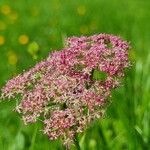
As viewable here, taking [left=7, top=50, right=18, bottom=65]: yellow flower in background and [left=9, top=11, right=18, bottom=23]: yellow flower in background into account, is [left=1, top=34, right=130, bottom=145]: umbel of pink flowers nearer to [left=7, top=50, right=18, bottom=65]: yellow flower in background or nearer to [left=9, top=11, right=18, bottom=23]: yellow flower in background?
[left=7, top=50, right=18, bottom=65]: yellow flower in background

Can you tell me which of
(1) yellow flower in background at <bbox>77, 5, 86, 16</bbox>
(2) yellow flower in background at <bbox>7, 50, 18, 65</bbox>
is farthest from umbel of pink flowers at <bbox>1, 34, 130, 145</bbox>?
(1) yellow flower in background at <bbox>77, 5, 86, 16</bbox>

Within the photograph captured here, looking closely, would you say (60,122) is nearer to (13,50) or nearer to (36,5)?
(13,50)

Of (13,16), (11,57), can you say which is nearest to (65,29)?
(13,16)

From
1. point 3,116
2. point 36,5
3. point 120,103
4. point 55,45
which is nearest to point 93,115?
point 120,103

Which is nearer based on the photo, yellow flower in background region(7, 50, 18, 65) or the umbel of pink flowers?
the umbel of pink flowers

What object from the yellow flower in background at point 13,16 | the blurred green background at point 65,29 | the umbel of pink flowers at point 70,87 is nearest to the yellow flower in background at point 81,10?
the blurred green background at point 65,29

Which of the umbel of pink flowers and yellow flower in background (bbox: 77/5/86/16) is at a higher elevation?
yellow flower in background (bbox: 77/5/86/16)

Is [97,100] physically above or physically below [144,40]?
below

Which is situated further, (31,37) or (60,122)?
(31,37)

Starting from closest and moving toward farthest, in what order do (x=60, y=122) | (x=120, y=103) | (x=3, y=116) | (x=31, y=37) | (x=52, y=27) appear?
(x=60, y=122) < (x=120, y=103) < (x=3, y=116) < (x=31, y=37) < (x=52, y=27)
